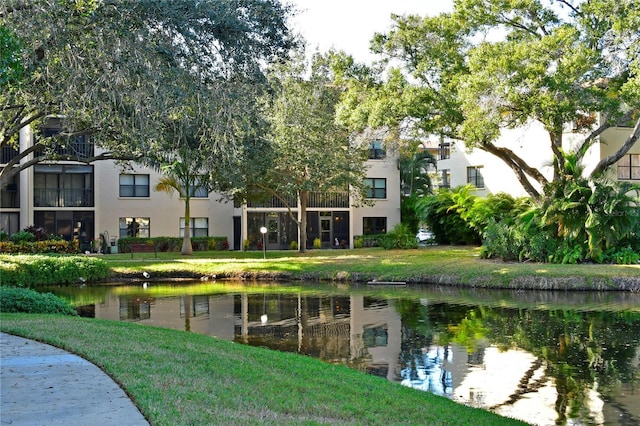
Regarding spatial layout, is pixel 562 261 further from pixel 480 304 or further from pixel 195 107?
pixel 195 107

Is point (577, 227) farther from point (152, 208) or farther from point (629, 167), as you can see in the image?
point (152, 208)

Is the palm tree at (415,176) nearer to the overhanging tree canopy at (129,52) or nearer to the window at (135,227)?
the window at (135,227)

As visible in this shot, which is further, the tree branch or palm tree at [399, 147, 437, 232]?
palm tree at [399, 147, 437, 232]

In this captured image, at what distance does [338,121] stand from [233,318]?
48.5 feet

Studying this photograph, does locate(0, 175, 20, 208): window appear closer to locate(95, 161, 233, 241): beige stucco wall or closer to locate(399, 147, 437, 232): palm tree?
locate(95, 161, 233, 241): beige stucco wall

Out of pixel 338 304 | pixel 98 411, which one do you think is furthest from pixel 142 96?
pixel 338 304

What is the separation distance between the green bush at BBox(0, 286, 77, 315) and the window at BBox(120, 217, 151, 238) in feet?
102

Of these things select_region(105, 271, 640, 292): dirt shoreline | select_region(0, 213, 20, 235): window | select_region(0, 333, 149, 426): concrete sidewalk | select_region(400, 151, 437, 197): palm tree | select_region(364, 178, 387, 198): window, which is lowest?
select_region(105, 271, 640, 292): dirt shoreline

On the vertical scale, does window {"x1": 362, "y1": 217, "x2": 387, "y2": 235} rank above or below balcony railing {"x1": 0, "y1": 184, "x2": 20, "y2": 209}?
below

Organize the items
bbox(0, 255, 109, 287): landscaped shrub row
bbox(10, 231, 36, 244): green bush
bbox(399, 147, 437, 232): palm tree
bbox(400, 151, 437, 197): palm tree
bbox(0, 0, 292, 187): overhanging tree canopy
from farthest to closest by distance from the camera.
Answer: bbox(400, 151, 437, 197): palm tree < bbox(399, 147, 437, 232): palm tree < bbox(10, 231, 36, 244): green bush < bbox(0, 255, 109, 287): landscaped shrub row < bbox(0, 0, 292, 187): overhanging tree canopy

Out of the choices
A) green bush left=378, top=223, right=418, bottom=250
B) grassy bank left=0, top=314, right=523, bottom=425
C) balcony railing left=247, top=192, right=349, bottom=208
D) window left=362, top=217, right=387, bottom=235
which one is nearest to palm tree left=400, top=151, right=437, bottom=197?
window left=362, top=217, right=387, bottom=235

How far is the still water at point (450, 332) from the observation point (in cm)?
1144

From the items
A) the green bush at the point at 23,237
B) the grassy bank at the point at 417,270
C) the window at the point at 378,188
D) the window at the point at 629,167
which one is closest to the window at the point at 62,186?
the green bush at the point at 23,237

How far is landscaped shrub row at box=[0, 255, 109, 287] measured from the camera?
27.3 metres
